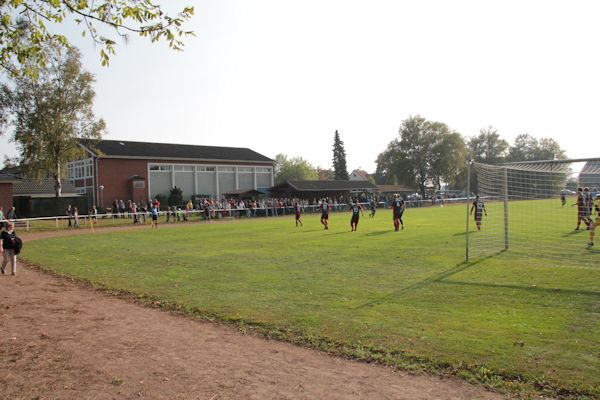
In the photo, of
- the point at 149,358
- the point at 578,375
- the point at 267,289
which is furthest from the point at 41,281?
the point at 578,375

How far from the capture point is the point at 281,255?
14.7 metres

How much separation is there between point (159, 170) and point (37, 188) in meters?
13.5

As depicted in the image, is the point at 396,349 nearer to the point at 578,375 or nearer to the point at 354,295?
the point at 578,375

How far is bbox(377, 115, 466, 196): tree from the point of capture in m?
80.4

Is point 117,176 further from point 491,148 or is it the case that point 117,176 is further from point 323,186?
point 491,148

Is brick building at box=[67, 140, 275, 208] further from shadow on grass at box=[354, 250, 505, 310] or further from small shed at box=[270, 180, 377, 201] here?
shadow on grass at box=[354, 250, 505, 310]

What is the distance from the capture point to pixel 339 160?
91500 mm

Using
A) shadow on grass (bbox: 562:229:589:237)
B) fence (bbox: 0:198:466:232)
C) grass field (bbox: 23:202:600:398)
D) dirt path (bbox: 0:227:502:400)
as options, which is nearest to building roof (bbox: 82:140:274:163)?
fence (bbox: 0:198:466:232)

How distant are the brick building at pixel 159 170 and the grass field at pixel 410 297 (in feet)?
114

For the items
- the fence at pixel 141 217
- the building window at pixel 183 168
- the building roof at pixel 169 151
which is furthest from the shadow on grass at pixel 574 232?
the building window at pixel 183 168

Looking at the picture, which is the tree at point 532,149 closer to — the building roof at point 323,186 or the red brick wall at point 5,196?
the building roof at point 323,186

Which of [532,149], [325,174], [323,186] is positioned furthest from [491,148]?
[323,186]

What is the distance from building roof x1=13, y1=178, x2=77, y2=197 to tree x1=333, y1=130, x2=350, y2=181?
49418 mm

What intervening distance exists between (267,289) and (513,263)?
20.7 ft
